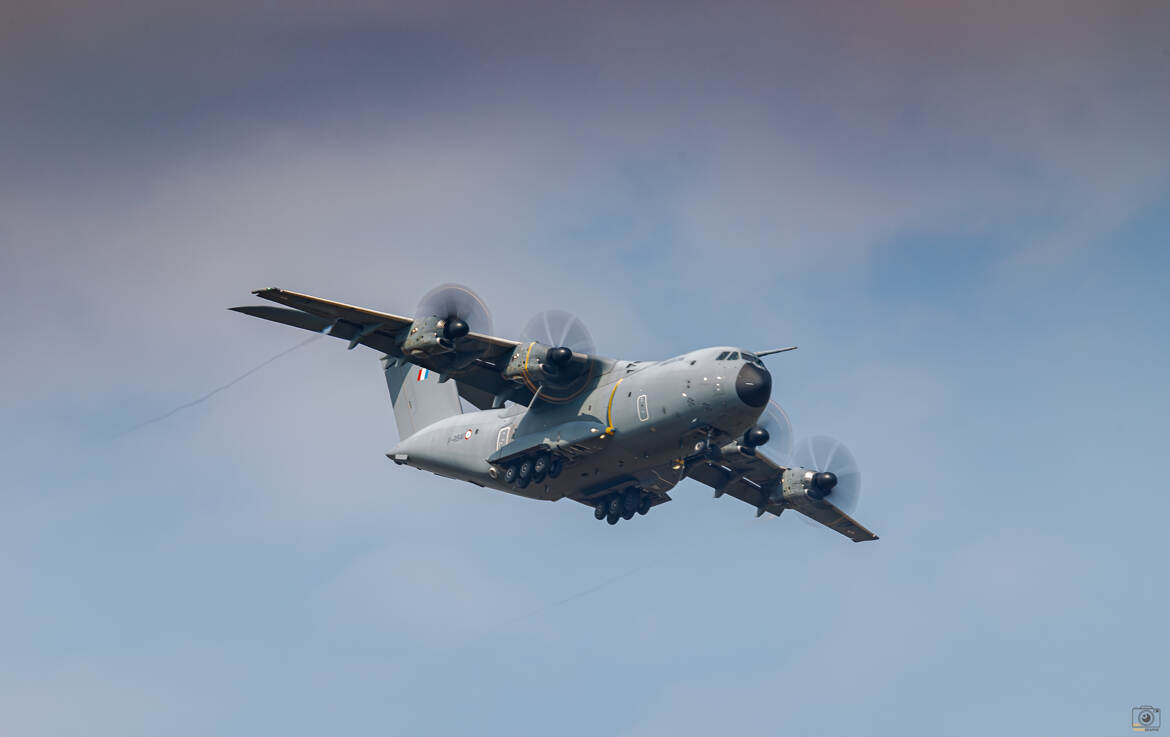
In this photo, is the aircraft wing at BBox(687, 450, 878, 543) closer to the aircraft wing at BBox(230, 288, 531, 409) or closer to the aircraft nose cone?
the aircraft nose cone

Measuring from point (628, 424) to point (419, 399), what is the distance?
31.7ft

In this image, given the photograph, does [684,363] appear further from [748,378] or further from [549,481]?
[549,481]

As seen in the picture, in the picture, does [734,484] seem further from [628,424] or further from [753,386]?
[753,386]

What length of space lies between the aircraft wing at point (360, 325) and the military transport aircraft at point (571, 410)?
34 millimetres

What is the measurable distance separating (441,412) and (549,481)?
18.9 ft

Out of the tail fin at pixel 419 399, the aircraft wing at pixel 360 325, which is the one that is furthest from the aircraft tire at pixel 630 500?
the tail fin at pixel 419 399

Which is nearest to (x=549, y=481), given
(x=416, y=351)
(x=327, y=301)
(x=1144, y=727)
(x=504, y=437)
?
(x=504, y=437)

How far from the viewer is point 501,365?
104 ft

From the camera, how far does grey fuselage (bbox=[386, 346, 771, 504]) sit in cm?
2842

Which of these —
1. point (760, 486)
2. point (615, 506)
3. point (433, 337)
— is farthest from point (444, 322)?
point (760, 486)

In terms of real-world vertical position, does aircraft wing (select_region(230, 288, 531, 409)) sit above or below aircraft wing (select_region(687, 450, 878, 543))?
above

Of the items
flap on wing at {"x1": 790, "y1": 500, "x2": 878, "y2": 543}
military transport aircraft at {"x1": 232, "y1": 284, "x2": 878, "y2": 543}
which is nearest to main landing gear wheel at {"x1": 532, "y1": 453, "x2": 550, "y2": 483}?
military transport aircraft at {"x1": 232, "y1": 284, "x2": 878, "y2": 543}

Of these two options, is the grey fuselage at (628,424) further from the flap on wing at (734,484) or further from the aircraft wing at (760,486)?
the aircraft wing at (760,486)

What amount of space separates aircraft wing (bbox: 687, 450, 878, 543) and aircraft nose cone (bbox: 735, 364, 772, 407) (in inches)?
255
